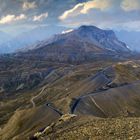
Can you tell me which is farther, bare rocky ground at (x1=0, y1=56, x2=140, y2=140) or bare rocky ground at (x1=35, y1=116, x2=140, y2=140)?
bare rocky ground at (x1=0, y1=56, x2=140, y2=140)

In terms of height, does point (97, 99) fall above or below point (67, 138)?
below

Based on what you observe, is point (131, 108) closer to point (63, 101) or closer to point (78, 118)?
point (63, 101)

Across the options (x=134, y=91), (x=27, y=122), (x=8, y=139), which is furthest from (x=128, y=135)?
(x=134, y=91)

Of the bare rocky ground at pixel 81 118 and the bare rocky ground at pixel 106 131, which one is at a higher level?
the bare rocky ground at pixel 106 131

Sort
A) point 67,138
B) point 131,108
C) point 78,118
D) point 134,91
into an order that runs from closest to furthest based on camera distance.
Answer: point 67,138 → point 78,118 → point 131,108 → point 134,91

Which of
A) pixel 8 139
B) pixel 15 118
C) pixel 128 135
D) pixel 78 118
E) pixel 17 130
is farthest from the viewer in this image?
pixel 15 118

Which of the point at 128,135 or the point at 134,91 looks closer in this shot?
the point at 128,135

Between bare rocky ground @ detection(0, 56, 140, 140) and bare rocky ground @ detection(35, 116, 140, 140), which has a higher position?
bare rocky ground @ detection(35, 116, 140, 140)

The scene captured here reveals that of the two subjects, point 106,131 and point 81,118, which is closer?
point 106,131

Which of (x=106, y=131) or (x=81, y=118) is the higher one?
(x=106, y=131)

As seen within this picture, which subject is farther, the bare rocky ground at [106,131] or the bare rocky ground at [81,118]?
the bare rocky ground at [81,118]
